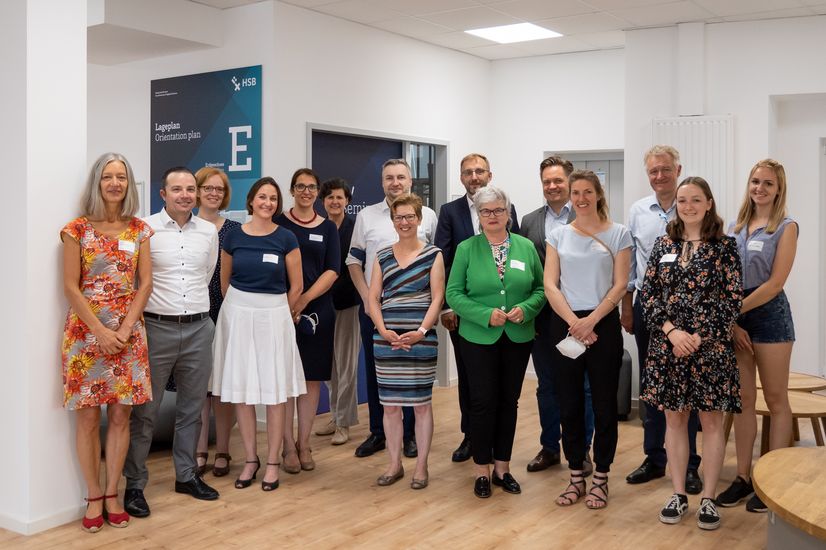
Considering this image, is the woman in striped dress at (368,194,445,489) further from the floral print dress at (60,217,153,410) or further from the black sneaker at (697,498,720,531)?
the black sneaker at (697,498,720,531)

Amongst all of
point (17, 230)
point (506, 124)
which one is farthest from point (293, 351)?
point (506, 124)

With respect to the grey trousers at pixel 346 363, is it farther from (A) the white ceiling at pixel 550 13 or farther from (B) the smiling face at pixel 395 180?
(A) the white ceiling at pixel 550 13

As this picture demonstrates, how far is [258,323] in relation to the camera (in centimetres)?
461

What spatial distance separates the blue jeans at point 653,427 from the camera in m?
4.68

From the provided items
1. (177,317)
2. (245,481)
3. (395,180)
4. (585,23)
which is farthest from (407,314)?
(585,23)

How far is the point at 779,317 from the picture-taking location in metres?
4.22

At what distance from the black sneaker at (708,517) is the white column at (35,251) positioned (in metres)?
2.97

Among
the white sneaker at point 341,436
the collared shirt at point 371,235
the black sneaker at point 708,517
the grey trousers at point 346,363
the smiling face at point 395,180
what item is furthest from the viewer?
the grey trousers at point 346,363

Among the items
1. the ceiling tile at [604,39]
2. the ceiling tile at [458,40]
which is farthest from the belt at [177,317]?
the ceiling tile at [604,39]

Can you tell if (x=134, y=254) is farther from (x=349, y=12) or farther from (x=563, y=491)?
(x=349, y=12)

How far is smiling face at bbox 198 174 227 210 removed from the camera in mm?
4906

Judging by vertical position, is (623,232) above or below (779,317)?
above

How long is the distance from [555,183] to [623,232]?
685 millimetres

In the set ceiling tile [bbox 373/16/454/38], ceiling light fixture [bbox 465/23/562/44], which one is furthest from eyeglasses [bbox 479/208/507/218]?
ceiling light fixture [bbox 465/23/562/44]
